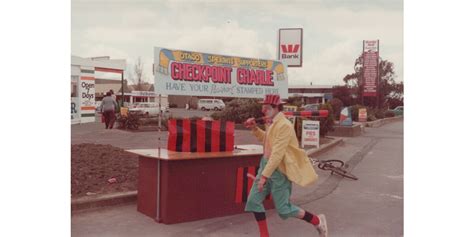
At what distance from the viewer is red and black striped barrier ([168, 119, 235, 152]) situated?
6.22 meters

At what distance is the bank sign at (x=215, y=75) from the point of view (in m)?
5.76

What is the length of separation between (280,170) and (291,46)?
410 centimetres

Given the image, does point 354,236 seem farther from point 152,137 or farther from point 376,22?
point 152,137

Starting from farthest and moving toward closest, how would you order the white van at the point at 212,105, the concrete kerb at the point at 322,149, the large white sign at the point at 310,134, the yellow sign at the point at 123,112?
1. the white van at the point at 212,105
2. the yellow sign at the point at 123,112
3. the large white sign at the point at 310,134
4. the concrete kerb at the point at 322,149

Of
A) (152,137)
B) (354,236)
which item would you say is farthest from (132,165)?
(152,137)

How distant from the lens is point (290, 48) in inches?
364

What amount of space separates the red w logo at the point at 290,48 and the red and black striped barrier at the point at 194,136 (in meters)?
2.98

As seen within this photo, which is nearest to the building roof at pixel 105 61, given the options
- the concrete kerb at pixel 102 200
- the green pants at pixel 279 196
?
the concrete kerb at pixel 102 200

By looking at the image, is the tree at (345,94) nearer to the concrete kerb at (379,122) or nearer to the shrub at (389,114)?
the shrub at (389,114)

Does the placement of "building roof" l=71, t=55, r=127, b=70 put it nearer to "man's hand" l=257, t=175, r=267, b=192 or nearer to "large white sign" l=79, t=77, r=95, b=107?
"man's hand" l=257, t=175, r=267, b=192

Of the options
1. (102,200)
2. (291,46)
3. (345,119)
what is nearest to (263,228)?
(102,200)

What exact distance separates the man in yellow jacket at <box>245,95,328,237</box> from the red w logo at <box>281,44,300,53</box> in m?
3.73

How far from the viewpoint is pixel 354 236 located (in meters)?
5.62

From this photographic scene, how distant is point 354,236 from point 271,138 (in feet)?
5.13
